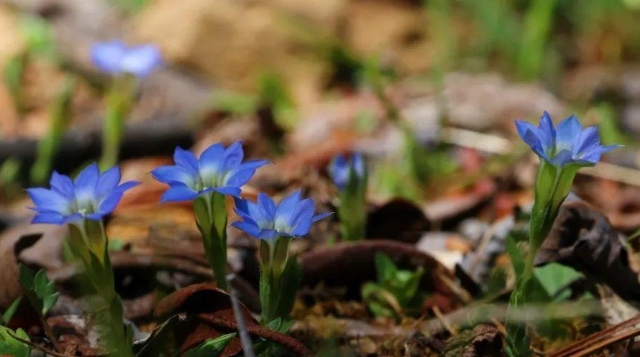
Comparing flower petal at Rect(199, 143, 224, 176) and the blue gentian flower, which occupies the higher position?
flower petal at Rect(199, 143, 224, 176)

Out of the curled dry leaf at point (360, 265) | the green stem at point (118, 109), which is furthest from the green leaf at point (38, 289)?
the green stem at point (118, 109)

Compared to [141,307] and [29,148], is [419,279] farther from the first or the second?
[29,148]

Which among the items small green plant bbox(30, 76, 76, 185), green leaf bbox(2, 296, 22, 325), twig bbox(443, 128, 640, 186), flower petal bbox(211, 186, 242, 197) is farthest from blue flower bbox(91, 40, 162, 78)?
flower petal bbox(211, 186, 242, 197)

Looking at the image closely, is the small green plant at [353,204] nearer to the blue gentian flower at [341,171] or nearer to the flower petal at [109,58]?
the blue gentian flower at [341,171]

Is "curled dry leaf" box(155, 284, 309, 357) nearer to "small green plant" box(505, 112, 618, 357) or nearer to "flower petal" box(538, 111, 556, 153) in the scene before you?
"small green plant" box(505, 112, 618, 357)

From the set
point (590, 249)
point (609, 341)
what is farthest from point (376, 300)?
point (609, 341)

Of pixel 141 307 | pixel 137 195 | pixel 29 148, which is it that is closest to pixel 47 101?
pixel 29 148

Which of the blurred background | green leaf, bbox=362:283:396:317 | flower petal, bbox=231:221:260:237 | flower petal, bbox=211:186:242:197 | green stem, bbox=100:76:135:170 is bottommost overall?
the blurred background
